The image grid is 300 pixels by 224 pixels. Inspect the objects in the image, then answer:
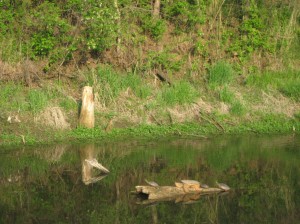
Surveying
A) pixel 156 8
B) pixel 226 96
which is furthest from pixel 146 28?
pixel 226 96

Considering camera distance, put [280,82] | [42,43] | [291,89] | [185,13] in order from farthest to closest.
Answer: [185,13] < [280,82] < [291,89] < [42,43]

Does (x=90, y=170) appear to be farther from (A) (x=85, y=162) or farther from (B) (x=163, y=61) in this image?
(B) (x=163, y=61)

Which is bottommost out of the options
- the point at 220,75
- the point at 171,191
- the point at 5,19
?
the point at 171,191

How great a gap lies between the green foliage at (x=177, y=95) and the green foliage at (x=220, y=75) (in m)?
1.04

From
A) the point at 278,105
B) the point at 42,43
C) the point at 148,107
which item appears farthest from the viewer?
the point at 42,43

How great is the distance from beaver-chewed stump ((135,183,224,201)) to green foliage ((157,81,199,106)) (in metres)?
6.31

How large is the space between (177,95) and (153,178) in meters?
5.49

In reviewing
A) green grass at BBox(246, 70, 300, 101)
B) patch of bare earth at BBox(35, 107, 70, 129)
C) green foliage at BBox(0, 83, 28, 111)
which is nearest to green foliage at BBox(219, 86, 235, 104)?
green grass at BBox(246, 70, 300, 101)

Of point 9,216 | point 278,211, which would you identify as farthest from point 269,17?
point 9,216

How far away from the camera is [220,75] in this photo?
18812mm

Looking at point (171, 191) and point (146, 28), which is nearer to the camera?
point (171, 191)

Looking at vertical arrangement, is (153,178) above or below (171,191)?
below

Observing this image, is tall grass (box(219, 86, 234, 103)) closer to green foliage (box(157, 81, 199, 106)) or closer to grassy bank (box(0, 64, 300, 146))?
grassy bank (box(0, 64, 300, 146))

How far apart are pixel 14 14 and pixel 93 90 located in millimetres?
4103
